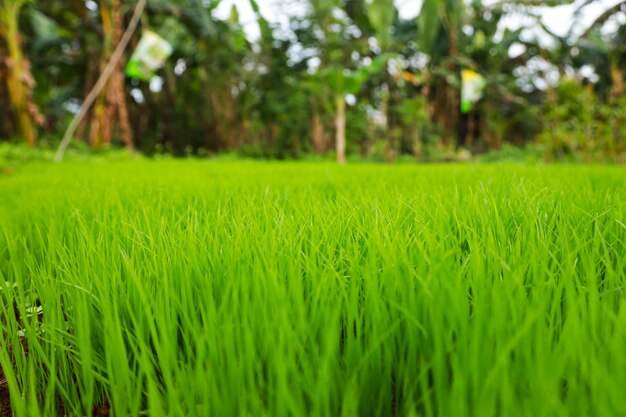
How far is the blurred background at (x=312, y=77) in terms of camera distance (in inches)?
373

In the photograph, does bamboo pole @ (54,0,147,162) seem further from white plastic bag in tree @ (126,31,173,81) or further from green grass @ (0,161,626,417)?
green grass @ (0,161,626,417)

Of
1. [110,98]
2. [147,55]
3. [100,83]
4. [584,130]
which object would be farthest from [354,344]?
[110,98]

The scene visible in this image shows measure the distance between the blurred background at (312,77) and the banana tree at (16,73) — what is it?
15 centimetres

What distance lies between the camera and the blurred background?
373 inches

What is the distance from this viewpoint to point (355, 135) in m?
11.9

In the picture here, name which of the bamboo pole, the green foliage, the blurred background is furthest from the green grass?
the blurred background

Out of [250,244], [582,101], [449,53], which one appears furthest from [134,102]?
[250,244]

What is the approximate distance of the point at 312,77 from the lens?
9.50m

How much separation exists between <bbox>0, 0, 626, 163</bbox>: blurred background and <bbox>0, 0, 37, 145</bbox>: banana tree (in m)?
0.15

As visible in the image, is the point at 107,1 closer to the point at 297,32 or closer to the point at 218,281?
the point at 297,32

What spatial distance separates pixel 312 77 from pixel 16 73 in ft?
18.5

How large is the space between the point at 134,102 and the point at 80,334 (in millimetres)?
13516

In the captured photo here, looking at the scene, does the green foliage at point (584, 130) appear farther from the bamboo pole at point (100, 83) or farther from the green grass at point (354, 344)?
the bamboo pole at point (100, 83)

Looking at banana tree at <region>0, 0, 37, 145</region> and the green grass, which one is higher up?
banana tree at <region>0, 0, 37, 145</region>
